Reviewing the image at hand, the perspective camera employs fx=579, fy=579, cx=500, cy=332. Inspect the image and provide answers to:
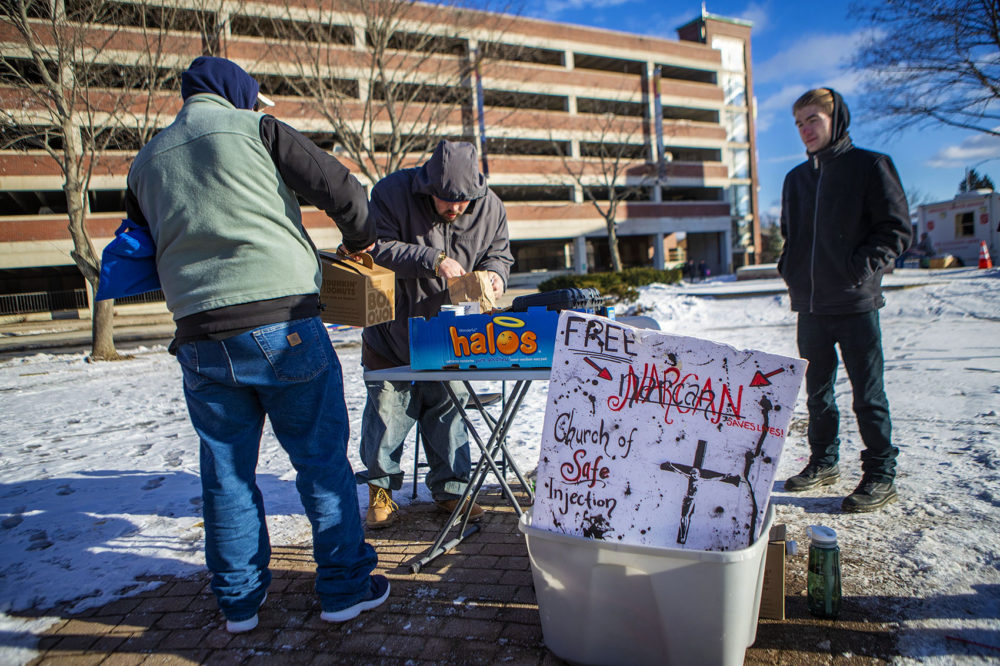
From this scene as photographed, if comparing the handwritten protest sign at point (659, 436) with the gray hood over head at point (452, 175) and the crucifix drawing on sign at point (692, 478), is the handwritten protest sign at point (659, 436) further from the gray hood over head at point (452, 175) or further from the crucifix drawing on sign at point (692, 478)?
the gray hood over head at point (452, 175)

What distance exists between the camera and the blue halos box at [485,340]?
7.41 feet

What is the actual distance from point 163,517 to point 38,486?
4.01ft

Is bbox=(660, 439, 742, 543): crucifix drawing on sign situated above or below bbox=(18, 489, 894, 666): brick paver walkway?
above

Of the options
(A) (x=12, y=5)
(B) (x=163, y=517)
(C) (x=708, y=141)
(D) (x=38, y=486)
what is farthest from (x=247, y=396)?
(C) (x=708, y=141)

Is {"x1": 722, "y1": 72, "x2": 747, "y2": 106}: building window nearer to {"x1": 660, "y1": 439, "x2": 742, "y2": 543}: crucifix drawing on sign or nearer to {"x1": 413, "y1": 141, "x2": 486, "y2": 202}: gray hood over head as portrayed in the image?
{"x1": 413, "y1": 141, "x2": 486, "y2": 202}: gray hood over head

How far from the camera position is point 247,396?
208 centimetres

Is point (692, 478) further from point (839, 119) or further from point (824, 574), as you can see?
point (839, 119)

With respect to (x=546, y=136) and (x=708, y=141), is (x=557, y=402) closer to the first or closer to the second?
(x=546, y=136)

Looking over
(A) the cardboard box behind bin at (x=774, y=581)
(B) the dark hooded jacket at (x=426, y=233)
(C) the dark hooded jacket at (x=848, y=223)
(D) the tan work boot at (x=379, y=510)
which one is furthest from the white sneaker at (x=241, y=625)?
(C) the dark hooded jacket at (x=848, y=223)

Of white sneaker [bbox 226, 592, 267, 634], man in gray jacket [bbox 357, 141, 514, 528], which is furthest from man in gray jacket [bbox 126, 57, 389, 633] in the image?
man in gray jacket [bbox 357, 141, 514, 528]

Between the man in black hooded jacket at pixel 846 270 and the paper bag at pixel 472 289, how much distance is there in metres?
1.74

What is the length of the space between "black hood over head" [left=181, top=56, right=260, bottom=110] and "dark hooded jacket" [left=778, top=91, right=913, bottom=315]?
272 cm

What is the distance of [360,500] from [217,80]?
2300 millimetres

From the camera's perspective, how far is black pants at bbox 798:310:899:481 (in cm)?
287
